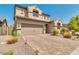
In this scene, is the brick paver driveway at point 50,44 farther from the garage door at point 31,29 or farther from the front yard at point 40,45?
the garage door at point 31,29

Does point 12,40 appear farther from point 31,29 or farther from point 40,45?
point 31,29

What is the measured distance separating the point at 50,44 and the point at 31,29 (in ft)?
4.94

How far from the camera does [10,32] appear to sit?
8.44 meters

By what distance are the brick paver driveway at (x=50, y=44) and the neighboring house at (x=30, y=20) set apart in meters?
0.45

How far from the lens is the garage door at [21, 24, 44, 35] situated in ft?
29.3

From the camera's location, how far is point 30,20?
29.1 feet

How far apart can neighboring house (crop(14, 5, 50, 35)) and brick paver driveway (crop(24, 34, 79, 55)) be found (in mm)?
445

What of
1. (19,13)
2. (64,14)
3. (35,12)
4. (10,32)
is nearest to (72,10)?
(64,14)

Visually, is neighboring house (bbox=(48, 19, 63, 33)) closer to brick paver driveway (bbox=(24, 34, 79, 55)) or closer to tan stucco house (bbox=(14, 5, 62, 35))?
tan stucco house (bbox=(14, 5, 62, 35))

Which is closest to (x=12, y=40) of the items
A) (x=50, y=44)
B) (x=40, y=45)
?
(x=40, y=45)

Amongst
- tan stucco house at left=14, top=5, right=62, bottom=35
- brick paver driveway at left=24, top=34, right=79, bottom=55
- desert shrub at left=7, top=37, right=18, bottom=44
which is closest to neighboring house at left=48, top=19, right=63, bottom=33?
tan stucco house at left=14, top=5, right=62, bottom=35

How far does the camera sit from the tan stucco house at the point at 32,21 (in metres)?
8.42
